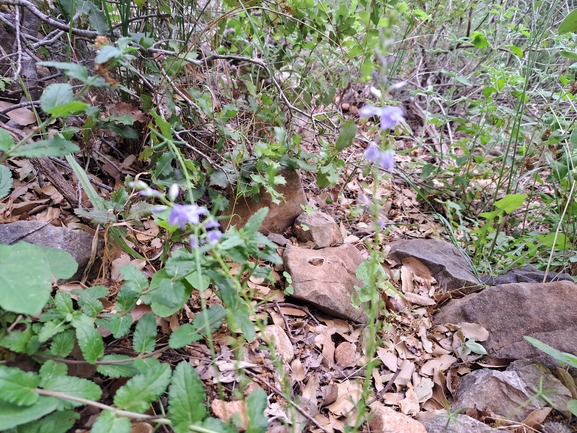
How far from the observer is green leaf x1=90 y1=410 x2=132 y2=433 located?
2.77 ft

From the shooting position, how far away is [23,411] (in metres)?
0.82

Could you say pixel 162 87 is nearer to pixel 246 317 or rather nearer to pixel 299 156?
pixel 299 156

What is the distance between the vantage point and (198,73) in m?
2.30

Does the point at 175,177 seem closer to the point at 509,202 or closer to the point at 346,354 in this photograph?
the point at 346,354

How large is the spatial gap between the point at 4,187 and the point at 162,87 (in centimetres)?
89

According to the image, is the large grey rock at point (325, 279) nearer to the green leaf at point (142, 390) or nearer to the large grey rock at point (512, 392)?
the large grey rock at point (512, 392)

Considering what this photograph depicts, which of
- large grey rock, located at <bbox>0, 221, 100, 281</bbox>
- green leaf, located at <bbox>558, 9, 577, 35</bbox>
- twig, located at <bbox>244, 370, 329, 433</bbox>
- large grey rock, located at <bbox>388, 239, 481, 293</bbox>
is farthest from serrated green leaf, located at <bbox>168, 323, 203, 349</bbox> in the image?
green leaf, located at <bbox>558, 9, 577, 35</bbox>

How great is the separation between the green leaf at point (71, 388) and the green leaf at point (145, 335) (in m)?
0.18

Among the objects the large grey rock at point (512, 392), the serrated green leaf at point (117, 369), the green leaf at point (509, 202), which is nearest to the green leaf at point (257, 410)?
the serrated green leaf at point (117, 369)

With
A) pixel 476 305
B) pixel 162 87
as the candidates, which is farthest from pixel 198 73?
pixel 476 305

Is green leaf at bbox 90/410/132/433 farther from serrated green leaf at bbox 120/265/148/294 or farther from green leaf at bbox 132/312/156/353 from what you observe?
serrated green leaf at bbox 120/265/148/294

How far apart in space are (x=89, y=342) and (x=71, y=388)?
132 mm

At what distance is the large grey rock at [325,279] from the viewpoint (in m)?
1.72

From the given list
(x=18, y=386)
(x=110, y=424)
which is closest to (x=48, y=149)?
(x=18, y=386)
